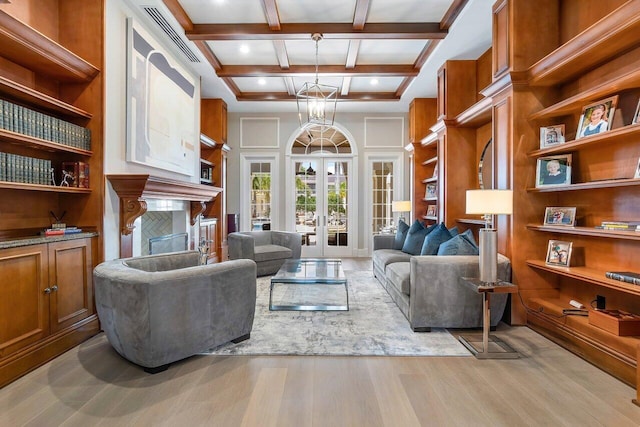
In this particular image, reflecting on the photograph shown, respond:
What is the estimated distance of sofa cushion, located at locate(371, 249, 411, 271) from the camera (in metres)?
4.37

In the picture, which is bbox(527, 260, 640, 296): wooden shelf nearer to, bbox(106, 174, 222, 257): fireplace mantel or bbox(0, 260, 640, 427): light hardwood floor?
bbox(0, 260, 640, 427): light hardwood floor

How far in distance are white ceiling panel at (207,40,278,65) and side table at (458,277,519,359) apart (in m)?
4.08

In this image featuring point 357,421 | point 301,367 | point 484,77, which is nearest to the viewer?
point 357,421

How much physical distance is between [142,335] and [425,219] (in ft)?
17.3

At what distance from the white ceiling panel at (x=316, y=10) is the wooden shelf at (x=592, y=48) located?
2.13m

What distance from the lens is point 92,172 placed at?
10.2 feet

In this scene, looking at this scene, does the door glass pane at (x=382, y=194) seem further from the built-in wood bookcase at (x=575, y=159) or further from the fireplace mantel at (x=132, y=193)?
the fireplace mantel at (x=132, y=193)

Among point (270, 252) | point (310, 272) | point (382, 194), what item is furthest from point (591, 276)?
point (382, 194)

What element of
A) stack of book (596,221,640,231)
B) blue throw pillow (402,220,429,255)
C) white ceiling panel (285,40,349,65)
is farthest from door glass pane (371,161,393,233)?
stack of book (596,221,640,231)

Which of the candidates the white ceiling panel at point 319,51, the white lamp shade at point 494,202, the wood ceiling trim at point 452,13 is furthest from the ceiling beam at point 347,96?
the white lamp shade at point 494,202

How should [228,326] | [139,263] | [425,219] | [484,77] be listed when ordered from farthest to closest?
1. [425,219]
2. [484,77]
3. [139,263]
4. [228,326]

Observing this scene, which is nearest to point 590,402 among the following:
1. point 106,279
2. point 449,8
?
point 106,279

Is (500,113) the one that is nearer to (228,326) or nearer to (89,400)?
(228,326)

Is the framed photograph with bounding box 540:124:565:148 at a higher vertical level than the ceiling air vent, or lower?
lower
